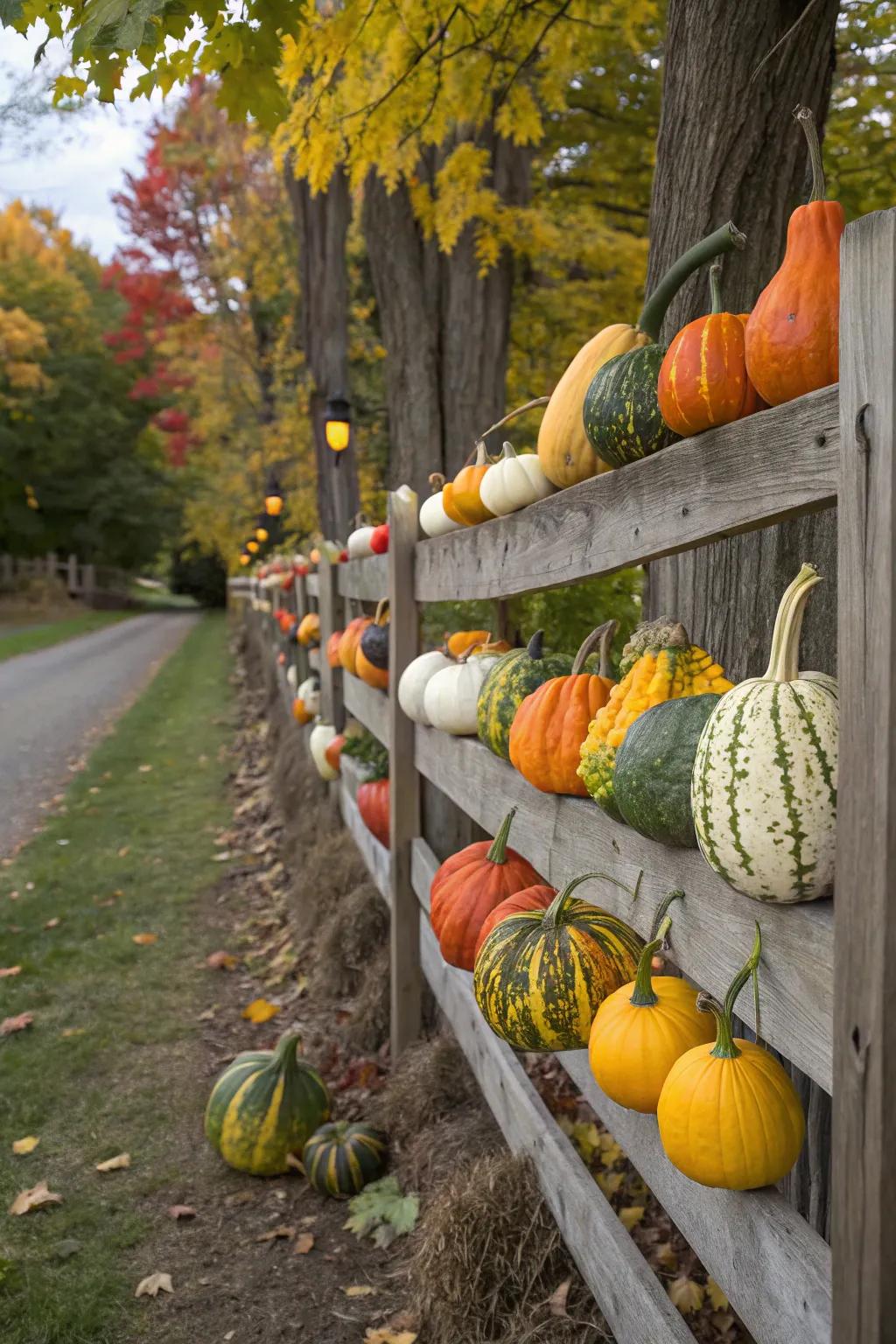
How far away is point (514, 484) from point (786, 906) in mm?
1633

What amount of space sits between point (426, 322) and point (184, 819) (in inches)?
168

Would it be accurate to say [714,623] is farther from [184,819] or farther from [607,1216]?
[184,819]

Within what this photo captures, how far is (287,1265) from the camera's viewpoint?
3.19 m

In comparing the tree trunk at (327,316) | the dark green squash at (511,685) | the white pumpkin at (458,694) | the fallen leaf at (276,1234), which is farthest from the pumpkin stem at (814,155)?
the tree trunk at (327,316)

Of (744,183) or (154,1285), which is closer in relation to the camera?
(744,183)

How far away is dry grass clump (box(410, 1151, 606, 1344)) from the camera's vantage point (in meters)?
2.58

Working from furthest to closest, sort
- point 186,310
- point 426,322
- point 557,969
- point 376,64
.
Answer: point 186,310
point 426,322
point 376,64
point 557,969

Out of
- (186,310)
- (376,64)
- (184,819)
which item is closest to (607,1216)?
(376,64)

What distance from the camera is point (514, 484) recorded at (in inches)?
111

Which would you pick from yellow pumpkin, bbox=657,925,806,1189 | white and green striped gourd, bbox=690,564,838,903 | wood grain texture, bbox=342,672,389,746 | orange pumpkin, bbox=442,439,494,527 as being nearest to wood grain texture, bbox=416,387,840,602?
white and green striped gourd, bbox=690,564,838,903

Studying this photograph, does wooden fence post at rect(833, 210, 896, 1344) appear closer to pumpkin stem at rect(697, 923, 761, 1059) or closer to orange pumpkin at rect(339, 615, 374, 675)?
pumpkin stem at rect(697, 923, 761, 1059)

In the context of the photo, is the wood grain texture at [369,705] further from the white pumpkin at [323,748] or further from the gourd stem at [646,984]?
the gourd stem at [646,984]

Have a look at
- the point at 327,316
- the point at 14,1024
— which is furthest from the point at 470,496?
the point at 327,316

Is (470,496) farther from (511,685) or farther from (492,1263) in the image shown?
(492,1263)
